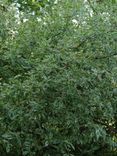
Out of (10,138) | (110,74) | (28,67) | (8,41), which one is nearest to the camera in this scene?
(10,138)

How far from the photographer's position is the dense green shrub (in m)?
3.44

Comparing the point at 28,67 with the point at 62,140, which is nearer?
the point at 62,140

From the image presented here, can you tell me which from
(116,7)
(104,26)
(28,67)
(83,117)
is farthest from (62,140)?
(116,7)

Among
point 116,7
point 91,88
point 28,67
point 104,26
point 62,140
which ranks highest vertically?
point 116,7

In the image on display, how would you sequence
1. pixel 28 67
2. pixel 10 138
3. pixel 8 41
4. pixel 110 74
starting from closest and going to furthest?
pixel 10 138, pixel 110 74, pixel 28 67, pixel 8 41

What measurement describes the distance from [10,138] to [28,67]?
75cm

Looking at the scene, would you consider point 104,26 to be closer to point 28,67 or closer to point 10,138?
point 28,67

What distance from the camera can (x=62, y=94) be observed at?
347 centimetres

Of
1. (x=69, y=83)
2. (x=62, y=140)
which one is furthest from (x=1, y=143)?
(x=69, y=83)

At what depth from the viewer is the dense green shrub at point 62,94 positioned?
344cm

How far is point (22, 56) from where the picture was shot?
4.03 meters

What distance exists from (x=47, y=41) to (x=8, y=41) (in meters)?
0.58

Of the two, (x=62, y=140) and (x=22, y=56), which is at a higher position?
(x=22, y=56)

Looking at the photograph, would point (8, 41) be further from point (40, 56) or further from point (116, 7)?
point (116, 7)
